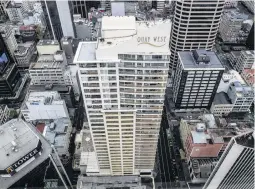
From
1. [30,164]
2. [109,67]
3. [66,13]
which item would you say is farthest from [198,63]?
[66,13]

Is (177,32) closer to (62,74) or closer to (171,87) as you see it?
(171,87)

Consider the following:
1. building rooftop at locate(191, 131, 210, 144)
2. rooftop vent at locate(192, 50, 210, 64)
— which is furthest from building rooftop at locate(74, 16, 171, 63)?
rooftop vent at locate(192, 50, 210, 64)

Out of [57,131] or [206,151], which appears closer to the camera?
[206,151]

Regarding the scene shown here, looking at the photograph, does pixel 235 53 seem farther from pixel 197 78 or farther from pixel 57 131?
pixel 57 131

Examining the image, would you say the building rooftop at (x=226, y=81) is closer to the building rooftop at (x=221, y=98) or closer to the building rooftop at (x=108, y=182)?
the building rooftop at (x=221, y=98)

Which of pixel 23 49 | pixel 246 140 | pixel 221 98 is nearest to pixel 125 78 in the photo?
pixel 246 140

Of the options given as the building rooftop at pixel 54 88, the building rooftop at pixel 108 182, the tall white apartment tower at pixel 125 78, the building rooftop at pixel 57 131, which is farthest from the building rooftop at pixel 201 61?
the building rooftop at pixel 57 131
